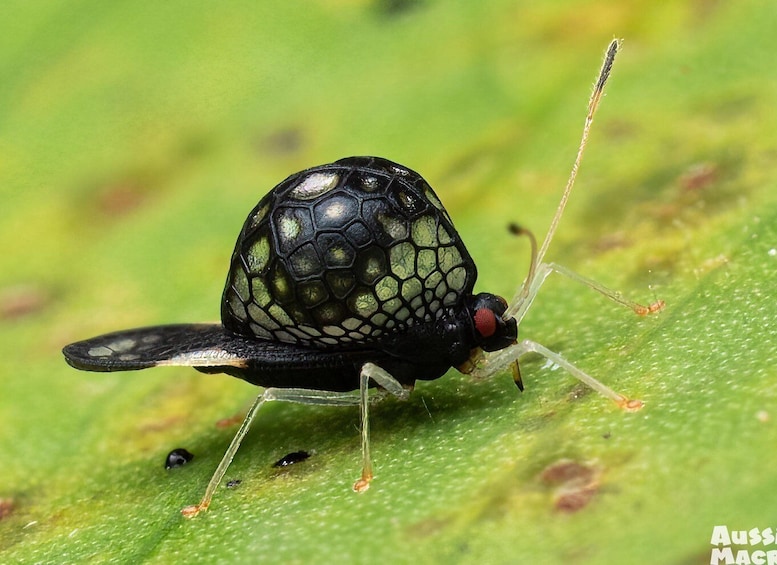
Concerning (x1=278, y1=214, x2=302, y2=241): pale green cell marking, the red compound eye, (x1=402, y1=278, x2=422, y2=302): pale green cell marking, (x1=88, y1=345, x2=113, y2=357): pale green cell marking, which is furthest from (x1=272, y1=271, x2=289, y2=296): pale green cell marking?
(x1=88, y1=345, x2=113, y2=357): pale green cell marking

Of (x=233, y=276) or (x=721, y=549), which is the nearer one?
(x=721, y=549)

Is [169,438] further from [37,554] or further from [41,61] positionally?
[41,61]

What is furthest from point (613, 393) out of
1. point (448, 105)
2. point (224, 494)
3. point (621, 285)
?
point (448, 105)

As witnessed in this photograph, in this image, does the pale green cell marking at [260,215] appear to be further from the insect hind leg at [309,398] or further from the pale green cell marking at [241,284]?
the insect hind leg at [309,398]

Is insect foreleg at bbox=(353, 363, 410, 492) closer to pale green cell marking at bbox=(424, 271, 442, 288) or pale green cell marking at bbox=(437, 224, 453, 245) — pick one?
pale green cell marking at bbox=(424, 271, 442, 288)

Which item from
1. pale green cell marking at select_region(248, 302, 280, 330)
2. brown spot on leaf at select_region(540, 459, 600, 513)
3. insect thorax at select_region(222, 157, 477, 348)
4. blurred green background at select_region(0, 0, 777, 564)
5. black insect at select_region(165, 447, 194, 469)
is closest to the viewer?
brown spot on leaf at select_region(540, 459, 600, 513)

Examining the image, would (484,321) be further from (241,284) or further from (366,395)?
(241,284)
